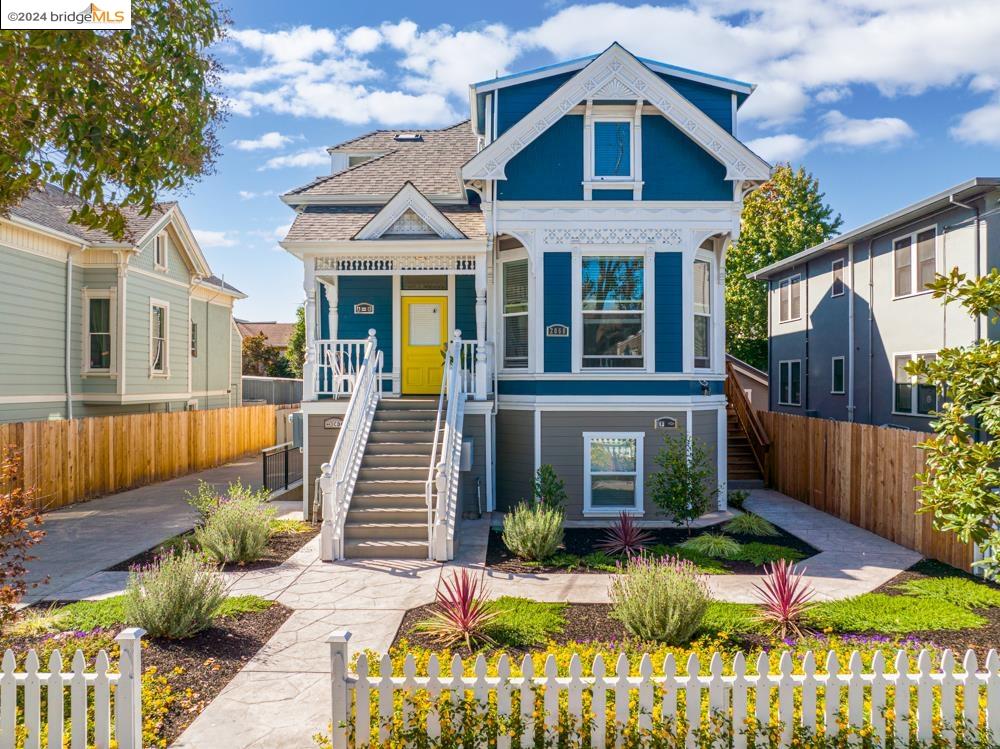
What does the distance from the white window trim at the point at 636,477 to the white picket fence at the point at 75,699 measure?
8.97 metres

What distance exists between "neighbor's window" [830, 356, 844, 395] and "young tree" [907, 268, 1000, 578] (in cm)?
1390

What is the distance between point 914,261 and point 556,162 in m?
9.25

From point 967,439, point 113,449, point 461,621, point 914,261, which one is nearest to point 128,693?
point 461,621

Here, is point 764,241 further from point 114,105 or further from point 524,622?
point 114,105

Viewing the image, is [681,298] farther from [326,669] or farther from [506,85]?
[326,669]

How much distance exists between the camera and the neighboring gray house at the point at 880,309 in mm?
13367

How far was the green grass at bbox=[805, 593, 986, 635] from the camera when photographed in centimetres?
652

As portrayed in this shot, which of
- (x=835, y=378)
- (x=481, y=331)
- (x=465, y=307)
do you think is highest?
(x=465, y=307)

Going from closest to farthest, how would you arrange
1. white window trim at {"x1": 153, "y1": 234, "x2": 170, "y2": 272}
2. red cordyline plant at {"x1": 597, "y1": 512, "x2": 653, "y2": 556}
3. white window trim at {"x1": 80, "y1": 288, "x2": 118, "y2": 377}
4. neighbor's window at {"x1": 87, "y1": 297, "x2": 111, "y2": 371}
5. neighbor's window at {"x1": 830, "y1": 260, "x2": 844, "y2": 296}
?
red cordyline plant at {"x1": 597, "y1": 512, "x2": 653, "y2": 556}
white window trim at {"x1": 80, "y1": 288, "x2": 118, "y2": 377}
neighbor's window at {"x1": 87, "y1": 297, "x2": 111, "y2": 371}
neighbor's window at {"x1": 830, "y1": 260, "x2": 844, "y2": 296}
white window trim at {"x1": 153, "y1": 234, "x2": 170, "y2": 272}

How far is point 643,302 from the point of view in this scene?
40.7 ft

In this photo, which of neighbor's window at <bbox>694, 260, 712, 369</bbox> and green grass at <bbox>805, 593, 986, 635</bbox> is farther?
neighbor's window at <bbox>694, 260, 712, 369</bbox>

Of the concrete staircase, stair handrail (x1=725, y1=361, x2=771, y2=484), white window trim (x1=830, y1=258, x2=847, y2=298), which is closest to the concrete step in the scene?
the concrete staircase

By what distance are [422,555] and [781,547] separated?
550 cm

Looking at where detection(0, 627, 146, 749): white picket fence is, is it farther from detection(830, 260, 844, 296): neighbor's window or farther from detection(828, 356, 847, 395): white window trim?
detection(830, 260, 844, 296): neighbor's window
